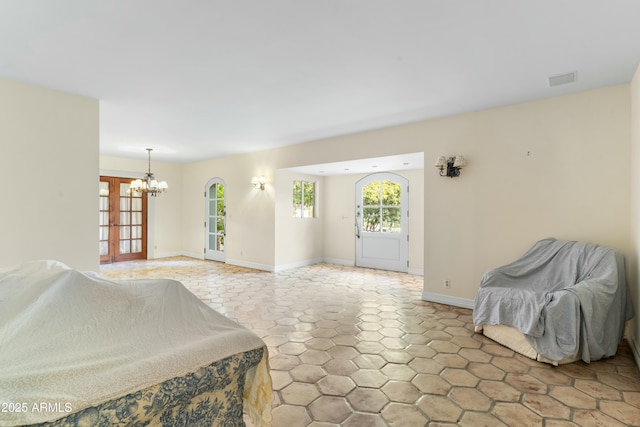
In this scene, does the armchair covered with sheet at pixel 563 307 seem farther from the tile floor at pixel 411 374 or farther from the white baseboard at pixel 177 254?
the white baseboard at pixel 177 254

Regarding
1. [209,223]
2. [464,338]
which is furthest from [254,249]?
[464,338]

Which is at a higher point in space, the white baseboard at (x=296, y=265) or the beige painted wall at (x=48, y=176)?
the beige painted wall at (x=48, y=176)

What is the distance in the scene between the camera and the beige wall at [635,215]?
9.36ft

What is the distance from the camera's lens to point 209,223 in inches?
329

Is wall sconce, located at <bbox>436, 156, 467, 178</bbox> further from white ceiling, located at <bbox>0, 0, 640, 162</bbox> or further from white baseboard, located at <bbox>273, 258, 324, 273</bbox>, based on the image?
white baseboard, located at <bbox>273, 258, 324, 273</bbox>

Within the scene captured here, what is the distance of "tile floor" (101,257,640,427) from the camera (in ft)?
6.70

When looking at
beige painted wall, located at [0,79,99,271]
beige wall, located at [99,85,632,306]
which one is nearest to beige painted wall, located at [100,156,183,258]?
beige painted wall, located at [0,79,99,271]

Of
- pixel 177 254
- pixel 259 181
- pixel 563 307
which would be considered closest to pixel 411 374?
pixel 563 307

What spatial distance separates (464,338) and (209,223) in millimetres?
6811

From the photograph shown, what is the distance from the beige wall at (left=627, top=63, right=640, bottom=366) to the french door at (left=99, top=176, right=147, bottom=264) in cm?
920

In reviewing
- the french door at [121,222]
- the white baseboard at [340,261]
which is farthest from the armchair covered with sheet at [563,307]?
the french door at [121,222]

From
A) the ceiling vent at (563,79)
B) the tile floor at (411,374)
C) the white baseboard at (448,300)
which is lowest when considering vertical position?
the tile floor at (411,374)

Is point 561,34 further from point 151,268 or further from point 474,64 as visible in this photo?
point 151,268

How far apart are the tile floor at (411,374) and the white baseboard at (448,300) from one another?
118 mm
